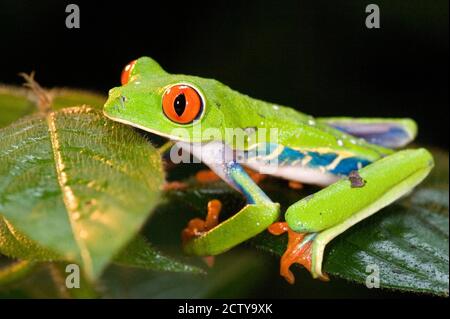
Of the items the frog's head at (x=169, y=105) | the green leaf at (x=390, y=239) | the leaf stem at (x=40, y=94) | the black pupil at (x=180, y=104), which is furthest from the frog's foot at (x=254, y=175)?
the leaf stem at (x=40, y=94)

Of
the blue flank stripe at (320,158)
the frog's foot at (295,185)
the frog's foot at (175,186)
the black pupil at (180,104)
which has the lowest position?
the frog's foot at (295,185)

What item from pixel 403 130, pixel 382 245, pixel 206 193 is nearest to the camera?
pixel 382 245

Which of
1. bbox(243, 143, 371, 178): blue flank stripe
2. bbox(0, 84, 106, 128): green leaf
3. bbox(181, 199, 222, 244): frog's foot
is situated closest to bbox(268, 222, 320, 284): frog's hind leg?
bbox(181, 199, 222, 244): frog's foot

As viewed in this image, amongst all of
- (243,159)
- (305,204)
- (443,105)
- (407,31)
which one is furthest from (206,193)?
(443,105)

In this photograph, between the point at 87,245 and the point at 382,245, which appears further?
the point at 382,245

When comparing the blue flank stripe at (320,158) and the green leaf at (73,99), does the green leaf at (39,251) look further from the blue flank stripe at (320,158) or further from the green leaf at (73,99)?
the blue flank stripe at (320,158)

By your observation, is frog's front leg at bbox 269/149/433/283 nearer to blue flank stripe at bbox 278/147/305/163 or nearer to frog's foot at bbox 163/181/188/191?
blue flank stripe at bbox 278/147/305/163

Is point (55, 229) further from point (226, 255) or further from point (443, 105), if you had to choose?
point (443, 105)
